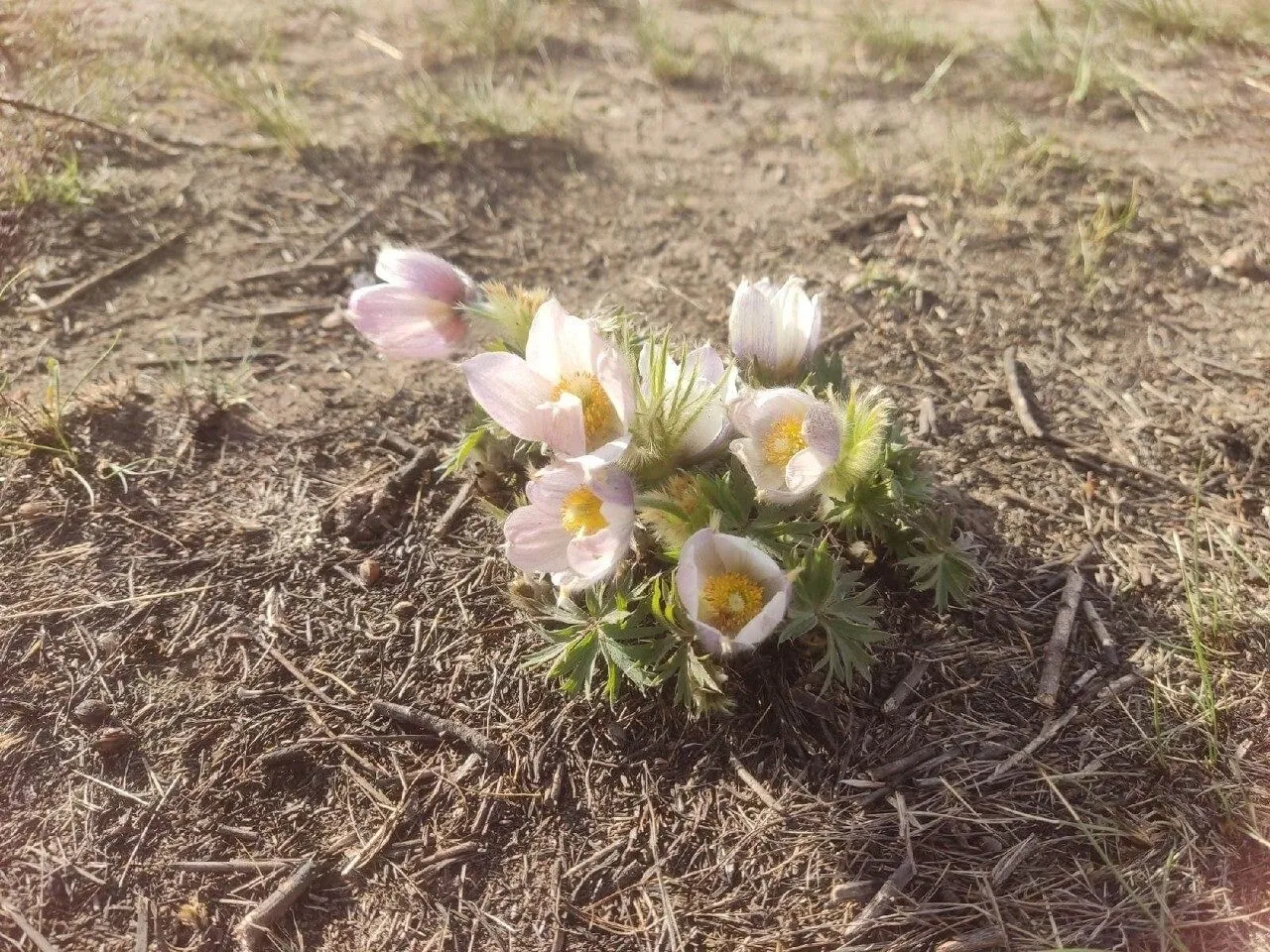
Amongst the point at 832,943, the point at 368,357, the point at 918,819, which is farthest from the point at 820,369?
the point at 368,357

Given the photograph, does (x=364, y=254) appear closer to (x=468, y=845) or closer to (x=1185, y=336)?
(x=468, y=845)

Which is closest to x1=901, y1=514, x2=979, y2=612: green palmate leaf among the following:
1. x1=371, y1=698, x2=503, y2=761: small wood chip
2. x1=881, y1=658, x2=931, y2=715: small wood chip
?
x1=881, y1=658, x2=931, y2=715: small wood chip

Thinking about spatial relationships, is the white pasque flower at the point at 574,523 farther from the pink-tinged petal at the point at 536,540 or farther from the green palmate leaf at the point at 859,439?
the green palmate leaf at the point at 859,439

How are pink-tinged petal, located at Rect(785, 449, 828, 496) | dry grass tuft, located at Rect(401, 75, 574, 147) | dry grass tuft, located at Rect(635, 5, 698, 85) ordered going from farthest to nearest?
dry grass tuft, located at Rect(635, 5, 698, 85), dry grass tuft, located at Rect(401, 75, 574, 147), pink-tinged petal, located at Rect(785, 449, 828, 496)

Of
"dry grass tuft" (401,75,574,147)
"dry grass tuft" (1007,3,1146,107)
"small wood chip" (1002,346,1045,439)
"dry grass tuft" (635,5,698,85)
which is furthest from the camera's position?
"dry grass tuft" (635,5,698,85)

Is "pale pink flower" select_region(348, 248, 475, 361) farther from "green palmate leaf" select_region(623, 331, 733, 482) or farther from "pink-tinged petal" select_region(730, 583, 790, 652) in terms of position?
"pink-tinged petal" select_region(730, 583, 790, 652)

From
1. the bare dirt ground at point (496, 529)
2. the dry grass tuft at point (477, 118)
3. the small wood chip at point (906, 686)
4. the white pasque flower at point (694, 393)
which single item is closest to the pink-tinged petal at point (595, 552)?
the white pasque flower at point (694, 393)

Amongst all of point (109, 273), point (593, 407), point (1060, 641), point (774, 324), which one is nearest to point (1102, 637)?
point (1060, 641)
